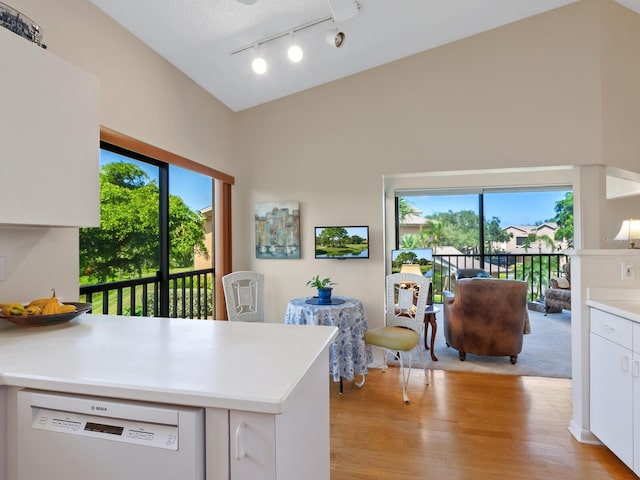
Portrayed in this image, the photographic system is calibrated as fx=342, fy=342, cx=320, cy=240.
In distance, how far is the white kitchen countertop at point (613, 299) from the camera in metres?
2.04

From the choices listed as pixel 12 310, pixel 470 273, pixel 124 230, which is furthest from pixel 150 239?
pixel 470 273

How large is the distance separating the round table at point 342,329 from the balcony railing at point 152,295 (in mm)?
1054

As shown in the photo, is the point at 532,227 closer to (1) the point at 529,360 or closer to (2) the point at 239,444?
(1) the point at 529,360

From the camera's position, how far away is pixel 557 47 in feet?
10.9

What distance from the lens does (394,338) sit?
9.84 feet

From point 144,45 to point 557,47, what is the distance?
3712 mm

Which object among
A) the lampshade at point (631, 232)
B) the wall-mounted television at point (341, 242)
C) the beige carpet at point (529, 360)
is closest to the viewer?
the lampshade at point (631, 232)

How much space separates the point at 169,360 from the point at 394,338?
227cm

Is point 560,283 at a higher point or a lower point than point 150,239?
lower

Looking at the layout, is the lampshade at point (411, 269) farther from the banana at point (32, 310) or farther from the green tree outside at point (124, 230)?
the banana at point (32, 310)

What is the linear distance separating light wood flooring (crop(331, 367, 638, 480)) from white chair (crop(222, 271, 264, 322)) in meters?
1.11

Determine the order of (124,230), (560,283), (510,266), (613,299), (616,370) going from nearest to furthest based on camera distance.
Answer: (616,370), (613,299), (124,230), (560,283), (510,266)

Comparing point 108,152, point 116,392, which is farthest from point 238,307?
point 116,392

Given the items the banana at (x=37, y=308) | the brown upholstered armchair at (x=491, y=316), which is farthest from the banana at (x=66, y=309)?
the brown upholstered armchair at (x=491, y=316)
